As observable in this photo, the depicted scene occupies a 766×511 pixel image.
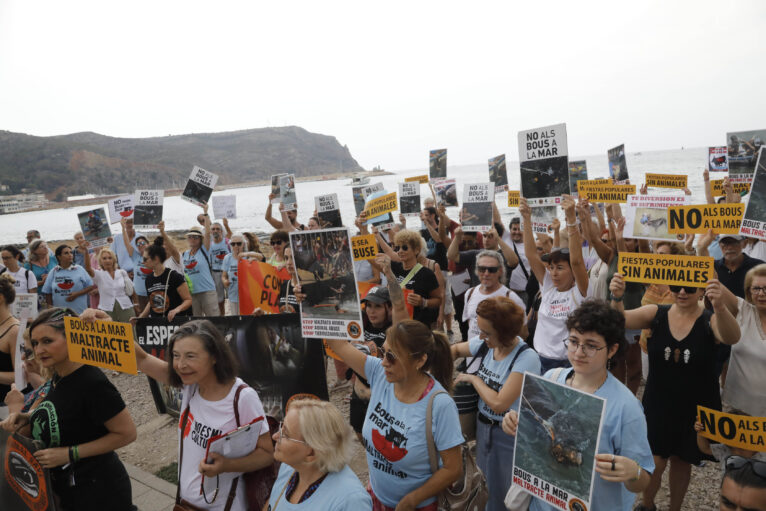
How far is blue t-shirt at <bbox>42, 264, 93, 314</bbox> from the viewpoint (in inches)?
315

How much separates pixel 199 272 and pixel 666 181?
315 inches

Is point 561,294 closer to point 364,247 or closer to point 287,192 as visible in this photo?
point 364,247

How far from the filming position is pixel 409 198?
10023mm

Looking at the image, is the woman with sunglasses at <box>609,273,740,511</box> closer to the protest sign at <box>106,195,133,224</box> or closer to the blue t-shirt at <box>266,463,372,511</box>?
the blue t-shirt at <box>266,463,372,511</box>

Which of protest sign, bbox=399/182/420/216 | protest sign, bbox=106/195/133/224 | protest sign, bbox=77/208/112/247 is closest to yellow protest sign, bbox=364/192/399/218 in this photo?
protest sign, bbox=399/182/420/216

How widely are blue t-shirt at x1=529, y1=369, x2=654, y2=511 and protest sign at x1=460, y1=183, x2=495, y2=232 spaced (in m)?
5.21

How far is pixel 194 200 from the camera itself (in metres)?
9.77

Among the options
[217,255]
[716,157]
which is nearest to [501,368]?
[217,255]

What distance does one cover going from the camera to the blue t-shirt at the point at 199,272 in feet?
28.1

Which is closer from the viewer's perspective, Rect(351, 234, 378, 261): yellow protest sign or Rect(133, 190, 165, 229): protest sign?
Rect(351, 234, 378, 261): yellow protest sign

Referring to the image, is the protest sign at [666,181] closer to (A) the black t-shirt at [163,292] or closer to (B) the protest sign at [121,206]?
(A) the black t-shirt at [163,292]

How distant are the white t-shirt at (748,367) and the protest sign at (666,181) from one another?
4636 millimetres

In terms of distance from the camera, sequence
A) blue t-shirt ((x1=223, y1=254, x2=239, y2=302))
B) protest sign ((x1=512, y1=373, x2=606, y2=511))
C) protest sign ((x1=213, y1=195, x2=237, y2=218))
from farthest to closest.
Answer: protest sign ((x1=213, y1=195, x2=237, y2=218))
blue t-shirt ((x1=223, y1=254, x2=239, y2=302))
protest sign ((x1=512, y1=373, x2=606, y2=511))

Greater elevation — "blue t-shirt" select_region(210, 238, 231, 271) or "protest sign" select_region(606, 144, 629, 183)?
"protest sign" select_region(606, 144, 629, 183)
